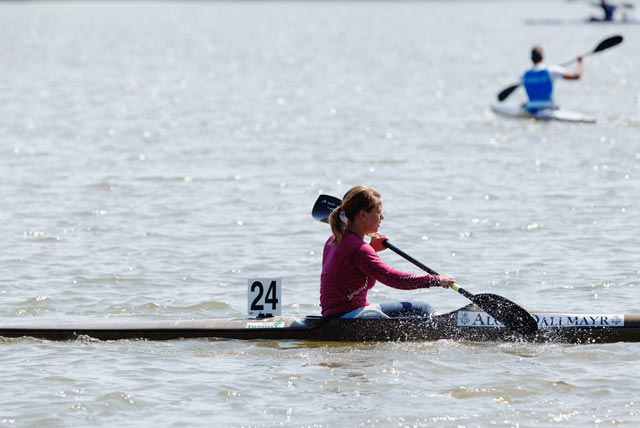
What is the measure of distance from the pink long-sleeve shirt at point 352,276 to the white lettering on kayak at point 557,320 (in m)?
0.55

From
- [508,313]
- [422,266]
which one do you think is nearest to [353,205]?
[422,266]

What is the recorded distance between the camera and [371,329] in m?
9.58

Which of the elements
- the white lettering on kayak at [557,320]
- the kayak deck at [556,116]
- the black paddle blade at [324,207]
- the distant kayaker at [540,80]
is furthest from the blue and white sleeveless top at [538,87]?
the white lettering on kayak at [557,320]

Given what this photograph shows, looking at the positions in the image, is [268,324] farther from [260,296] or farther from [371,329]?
[371,329]

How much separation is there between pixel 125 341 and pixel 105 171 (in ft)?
30.8

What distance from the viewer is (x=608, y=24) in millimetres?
62125

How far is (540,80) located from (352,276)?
13.9 m

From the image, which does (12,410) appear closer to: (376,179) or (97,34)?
(376,179)

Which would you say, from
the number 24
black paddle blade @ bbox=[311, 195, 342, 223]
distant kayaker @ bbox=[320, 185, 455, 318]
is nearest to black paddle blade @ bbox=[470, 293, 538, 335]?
distant kayaker @ bbox=[320, 185, 455, 318]

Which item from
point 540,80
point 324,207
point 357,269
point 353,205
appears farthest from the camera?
point 540,80

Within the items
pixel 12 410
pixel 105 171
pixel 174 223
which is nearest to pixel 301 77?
pixel 105 171

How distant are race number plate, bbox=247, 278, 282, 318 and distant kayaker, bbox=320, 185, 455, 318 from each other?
369 mm

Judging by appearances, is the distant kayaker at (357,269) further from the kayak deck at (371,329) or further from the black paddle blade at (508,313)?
the black paddle blade at (508,313)

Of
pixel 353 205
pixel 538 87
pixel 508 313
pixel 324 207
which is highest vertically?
pixel 538 87
